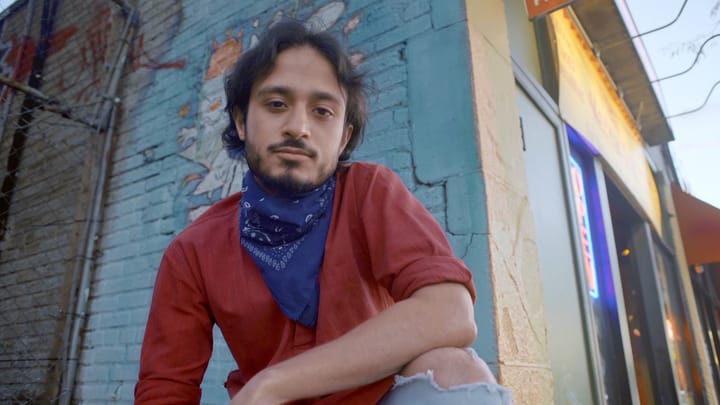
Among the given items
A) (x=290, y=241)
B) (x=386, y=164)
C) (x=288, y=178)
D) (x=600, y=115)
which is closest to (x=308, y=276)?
(x=290, y=241)

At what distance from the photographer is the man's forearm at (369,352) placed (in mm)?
844

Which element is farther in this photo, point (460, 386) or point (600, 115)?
point (600, 115)

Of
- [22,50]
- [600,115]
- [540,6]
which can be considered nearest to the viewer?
[540,6]

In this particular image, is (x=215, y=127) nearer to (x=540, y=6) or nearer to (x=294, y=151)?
(x=294, y=151)

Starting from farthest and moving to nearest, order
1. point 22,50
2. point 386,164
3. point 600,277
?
point 22,50
point 600,277
point 386,164

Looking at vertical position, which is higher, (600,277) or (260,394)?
(600,277)

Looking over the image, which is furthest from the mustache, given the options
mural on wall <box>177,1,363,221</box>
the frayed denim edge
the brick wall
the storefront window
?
the storefront window

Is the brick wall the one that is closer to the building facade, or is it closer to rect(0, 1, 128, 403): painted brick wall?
the building facade

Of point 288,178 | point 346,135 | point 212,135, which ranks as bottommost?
point 288,178

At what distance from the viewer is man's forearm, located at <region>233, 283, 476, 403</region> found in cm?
84

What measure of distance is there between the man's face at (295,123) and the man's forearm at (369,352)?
429 millimetres

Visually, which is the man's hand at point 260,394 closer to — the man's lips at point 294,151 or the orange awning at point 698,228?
the man's lips at point 294,151

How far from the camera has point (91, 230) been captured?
135 inches

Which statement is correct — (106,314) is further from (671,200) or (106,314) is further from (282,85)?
(671,200)
